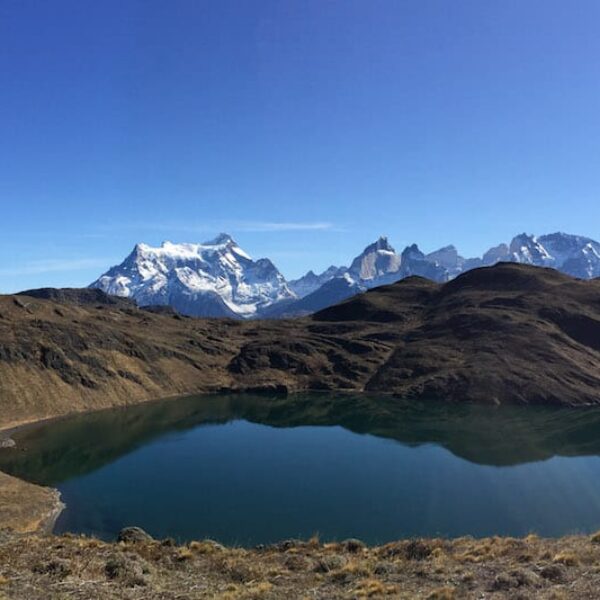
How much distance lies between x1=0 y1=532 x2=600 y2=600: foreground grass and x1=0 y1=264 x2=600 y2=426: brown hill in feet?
270

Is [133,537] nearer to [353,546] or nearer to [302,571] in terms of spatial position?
[353,546]

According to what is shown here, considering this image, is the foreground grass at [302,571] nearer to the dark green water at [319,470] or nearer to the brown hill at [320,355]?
the dark green water at [319,470]

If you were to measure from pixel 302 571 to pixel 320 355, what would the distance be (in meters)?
143

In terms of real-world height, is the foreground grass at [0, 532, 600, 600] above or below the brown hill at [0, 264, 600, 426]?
below

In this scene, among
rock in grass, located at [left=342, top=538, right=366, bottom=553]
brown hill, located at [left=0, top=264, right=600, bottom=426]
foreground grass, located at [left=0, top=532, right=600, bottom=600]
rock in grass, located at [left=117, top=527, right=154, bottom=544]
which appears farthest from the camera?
brown hill, located at [left=0, top=264, right=600, bottom=426]

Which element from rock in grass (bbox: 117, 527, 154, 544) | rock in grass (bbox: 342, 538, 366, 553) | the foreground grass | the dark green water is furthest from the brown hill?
rock in grass (bbox: 342, 538, 366, 553)

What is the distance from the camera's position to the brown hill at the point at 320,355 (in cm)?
12375

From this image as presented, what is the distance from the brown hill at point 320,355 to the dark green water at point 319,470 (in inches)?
369

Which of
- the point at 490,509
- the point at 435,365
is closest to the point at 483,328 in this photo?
the point at 435,365

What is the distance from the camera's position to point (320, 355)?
17225 cm

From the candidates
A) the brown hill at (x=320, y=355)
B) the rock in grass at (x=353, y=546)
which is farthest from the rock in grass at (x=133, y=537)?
the brown hill at (x=320, y=355)

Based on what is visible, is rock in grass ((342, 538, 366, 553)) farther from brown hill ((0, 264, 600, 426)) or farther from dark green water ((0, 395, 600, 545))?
brown hill ((0, 264, 600, 426))

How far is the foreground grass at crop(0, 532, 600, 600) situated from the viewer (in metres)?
24.0

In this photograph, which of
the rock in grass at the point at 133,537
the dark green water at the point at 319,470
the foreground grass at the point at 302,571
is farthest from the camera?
the dark green water at the point at 319,470
